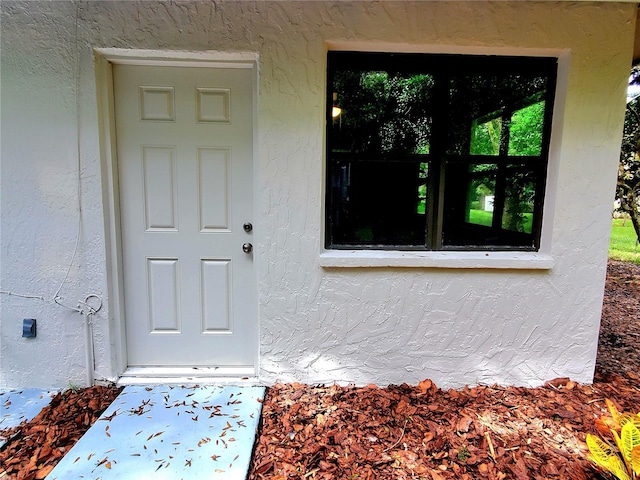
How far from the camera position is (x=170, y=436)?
76.0 inches

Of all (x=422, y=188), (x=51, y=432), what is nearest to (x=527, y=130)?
(x=422, y=188)

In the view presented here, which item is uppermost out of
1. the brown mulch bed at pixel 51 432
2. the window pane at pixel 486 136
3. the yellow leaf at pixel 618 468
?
the window pane at pixel 486 136

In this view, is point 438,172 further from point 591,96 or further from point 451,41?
point 591,96

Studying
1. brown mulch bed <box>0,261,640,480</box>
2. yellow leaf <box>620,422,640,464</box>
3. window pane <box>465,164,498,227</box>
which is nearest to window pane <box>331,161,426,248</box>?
window pane <box>465,164,498,227</box>

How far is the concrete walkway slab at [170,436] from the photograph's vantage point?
171 cm

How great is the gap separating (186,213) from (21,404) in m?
1.66

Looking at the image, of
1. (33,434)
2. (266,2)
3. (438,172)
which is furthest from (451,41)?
(33,434)

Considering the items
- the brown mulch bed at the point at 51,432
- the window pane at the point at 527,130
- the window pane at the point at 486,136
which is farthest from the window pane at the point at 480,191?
the brown mulch bed at the point at 51,432

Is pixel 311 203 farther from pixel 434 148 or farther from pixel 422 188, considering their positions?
pixel 434 148

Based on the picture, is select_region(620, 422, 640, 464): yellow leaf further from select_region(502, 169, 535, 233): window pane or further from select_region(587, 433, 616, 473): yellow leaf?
select_region(502, 169, 535, 233): window pane

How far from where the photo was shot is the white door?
2.29 m

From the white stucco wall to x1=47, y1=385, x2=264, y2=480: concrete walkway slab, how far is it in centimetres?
31

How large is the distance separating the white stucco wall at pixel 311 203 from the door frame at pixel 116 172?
4cm

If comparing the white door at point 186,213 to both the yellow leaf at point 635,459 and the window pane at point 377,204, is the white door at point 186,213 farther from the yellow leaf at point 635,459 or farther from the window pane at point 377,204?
the yellow leaf at point 635,459
